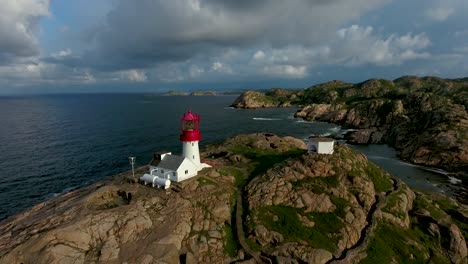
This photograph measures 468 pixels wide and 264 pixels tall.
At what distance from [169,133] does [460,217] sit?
98.1 meters

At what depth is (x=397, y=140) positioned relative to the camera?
102 meters

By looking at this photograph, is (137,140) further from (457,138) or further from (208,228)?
(457,138)

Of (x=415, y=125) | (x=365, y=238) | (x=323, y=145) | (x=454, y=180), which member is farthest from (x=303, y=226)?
(x=415, y=125)

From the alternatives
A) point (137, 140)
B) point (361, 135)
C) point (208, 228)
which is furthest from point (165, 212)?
point (361, 135)

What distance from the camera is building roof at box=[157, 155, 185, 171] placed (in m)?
38.9

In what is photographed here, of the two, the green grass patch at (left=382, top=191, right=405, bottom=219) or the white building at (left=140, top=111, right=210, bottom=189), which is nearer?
the green grass patch at (left=382, top=191, right=405, bottom=219)

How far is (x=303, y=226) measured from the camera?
3256 cm

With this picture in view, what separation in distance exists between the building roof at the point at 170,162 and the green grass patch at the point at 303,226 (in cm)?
1260

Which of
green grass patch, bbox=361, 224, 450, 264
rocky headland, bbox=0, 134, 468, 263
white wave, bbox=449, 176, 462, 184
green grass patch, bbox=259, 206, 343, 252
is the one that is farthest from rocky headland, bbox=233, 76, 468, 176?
green grass patch, bbox=259, 206, 343, 252

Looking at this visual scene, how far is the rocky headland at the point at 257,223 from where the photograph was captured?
94.4 ft

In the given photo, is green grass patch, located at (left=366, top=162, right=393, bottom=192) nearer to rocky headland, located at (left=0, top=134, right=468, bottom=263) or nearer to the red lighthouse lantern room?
rocky headland, located at (left=0, top=134, right=468, bottom=263)

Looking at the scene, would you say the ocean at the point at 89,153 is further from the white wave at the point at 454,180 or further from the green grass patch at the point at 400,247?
the green grass patch at the point at 400,247

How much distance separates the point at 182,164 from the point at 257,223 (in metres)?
12.8

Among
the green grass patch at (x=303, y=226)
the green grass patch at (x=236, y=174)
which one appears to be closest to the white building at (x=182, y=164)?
the green grass patch at (x=236, y=174)
